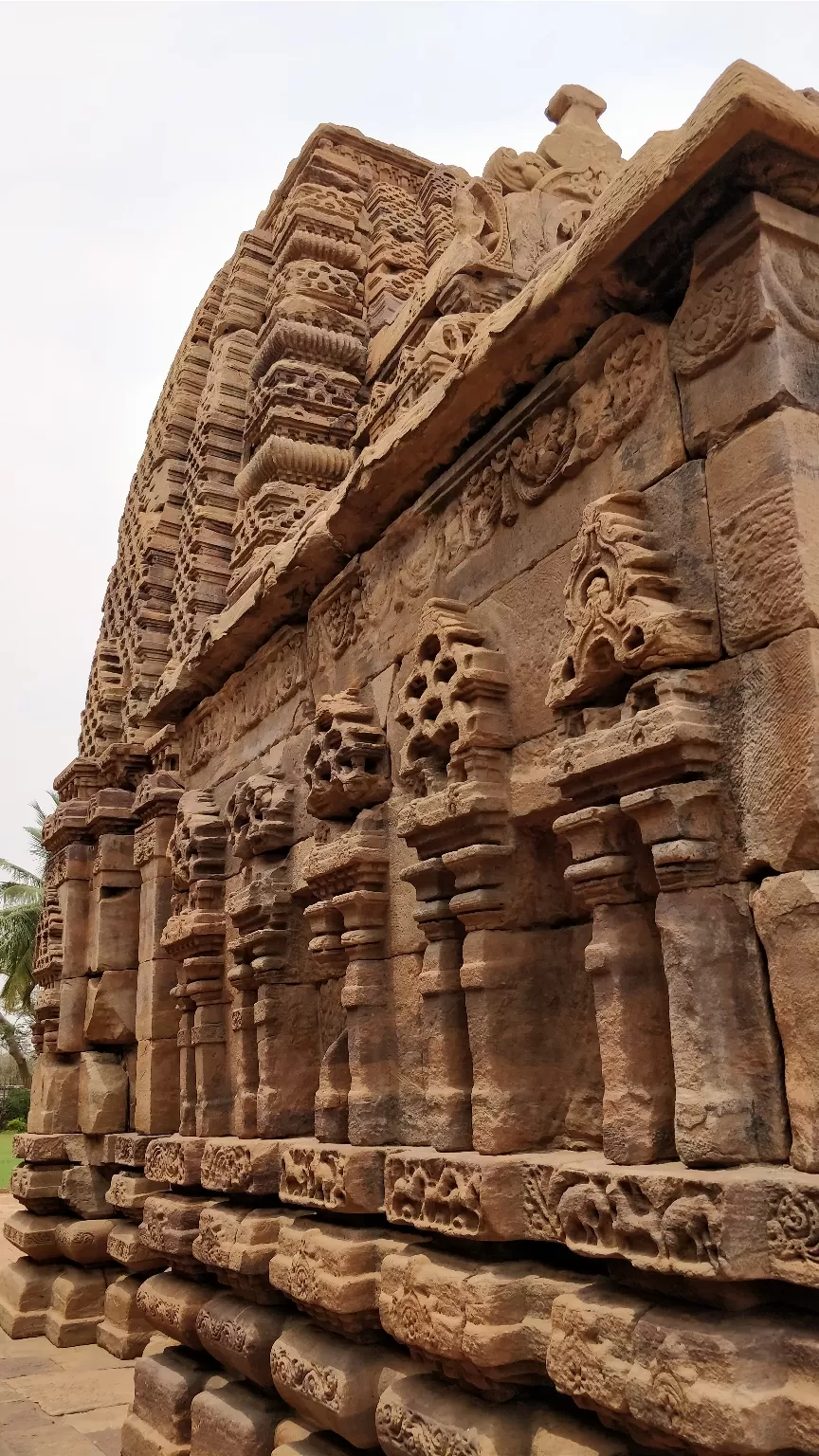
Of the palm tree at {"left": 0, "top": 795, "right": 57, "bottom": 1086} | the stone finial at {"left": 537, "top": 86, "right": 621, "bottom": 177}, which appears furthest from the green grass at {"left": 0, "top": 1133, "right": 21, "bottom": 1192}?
the stone finial at {"left": 537, "top": 86, "right": 621, "bottom": 177}

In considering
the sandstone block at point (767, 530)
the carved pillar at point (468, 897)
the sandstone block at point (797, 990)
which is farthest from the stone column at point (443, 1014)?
the sandstone block at point (767, 530)

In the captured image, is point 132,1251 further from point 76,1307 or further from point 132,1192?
point 76,1307

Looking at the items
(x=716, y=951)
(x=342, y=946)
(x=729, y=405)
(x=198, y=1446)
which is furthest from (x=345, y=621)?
(x=198, y=1446)

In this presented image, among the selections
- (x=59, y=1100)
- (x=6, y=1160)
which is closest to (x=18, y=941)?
(x=6, y=1160)

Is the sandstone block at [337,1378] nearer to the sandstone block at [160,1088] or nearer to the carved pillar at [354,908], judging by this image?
the carved pillar at [354,908]

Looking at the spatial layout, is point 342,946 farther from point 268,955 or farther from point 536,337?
point 536,337

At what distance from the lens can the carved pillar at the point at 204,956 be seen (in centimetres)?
512

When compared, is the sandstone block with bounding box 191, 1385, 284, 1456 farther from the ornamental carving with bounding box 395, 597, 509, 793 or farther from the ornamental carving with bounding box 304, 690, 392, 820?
the ornamental carving with bounding box 395, 597, 509, 793

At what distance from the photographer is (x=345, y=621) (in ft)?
14.4

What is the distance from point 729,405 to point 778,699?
0.73m

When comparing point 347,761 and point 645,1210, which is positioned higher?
point 347,761

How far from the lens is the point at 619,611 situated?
8.40 ft

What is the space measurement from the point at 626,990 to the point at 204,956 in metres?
3.20

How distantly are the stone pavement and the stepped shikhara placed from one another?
1.45ft
